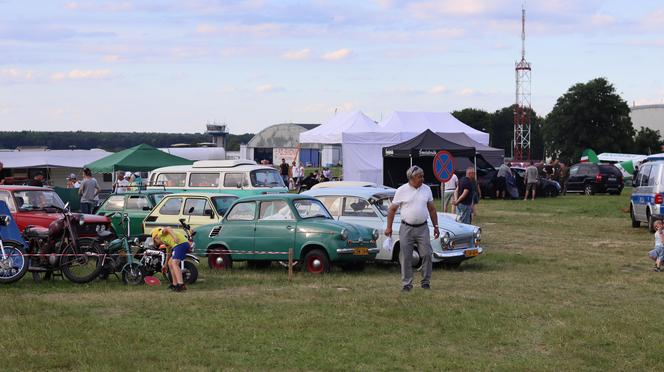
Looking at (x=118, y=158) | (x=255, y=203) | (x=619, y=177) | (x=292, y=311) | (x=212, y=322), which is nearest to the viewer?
(x=212, y=322)

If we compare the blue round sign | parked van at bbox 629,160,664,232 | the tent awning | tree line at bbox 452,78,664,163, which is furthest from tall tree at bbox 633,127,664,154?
the blue round sign

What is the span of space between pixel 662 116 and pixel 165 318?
113 meters

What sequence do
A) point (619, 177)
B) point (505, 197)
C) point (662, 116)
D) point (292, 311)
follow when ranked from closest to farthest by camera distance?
1. point (292, 311)
2. point (505, 197)
3. point (619, 177)
4. point (662, 116)

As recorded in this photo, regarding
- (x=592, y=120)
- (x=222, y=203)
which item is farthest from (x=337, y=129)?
(x=592, y=120)

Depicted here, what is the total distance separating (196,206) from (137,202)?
2667mm

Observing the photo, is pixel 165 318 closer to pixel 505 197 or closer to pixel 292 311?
pixel 292 311

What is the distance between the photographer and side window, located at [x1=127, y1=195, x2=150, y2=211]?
2170 centimetres

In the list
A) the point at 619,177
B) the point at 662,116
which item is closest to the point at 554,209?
the point at 619,177

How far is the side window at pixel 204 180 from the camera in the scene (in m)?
25.3

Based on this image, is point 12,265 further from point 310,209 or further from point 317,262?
point 310,209

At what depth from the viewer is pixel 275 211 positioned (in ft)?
53.9

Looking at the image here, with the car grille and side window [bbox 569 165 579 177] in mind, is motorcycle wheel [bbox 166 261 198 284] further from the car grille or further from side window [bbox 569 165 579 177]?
side window [bbox 569 165 579 177]

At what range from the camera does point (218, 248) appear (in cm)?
1673

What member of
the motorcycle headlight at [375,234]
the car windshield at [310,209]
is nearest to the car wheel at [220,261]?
the car windshield at [310,209]
